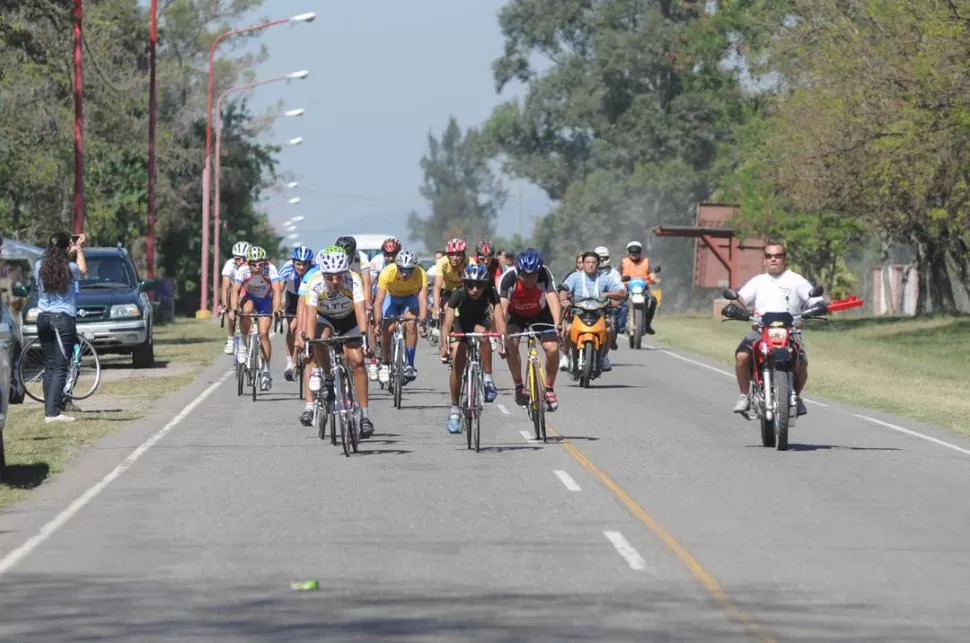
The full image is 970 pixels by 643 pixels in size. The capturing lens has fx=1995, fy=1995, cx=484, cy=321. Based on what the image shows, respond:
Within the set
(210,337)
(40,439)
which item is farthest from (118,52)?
(40,439)

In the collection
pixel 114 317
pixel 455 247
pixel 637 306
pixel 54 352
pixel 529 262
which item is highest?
pixel 455 247

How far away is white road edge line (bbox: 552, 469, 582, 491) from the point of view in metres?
14.8

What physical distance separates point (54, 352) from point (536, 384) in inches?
219

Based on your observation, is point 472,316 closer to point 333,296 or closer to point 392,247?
point 333,296

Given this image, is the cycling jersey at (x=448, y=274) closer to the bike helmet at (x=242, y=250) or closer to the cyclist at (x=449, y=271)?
the cyclist at (x=449, y=271)

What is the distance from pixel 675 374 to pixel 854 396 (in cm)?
435

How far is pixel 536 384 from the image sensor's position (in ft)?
60.1

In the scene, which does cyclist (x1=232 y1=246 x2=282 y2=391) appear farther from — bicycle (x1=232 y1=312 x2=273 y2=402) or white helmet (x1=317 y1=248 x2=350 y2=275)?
white helmet (x1=317 y1=248 x2=350 y2=275)

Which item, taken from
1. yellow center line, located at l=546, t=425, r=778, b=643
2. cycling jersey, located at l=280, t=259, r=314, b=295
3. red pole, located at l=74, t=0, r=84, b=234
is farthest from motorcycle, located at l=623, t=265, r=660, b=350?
yellow center line, located at l=546, t=425, r=778, b=643

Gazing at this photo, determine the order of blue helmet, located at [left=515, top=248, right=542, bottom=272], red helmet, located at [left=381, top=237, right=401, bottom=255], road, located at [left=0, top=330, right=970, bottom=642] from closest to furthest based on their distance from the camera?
road, located at [left=0, top=330, right=970, bottom=642]
blue helmet, located at [left=515, top=248, right=542, bottom=272]
red helmet, located at [left=381, top=237, right=401, bottom=255]

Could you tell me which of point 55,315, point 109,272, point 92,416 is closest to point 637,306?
point 109,272

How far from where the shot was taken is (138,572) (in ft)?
35.2

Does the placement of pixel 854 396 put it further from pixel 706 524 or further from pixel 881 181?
pixel 881 181

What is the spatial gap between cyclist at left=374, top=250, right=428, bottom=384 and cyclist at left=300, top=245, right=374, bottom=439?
5544 millimetres
